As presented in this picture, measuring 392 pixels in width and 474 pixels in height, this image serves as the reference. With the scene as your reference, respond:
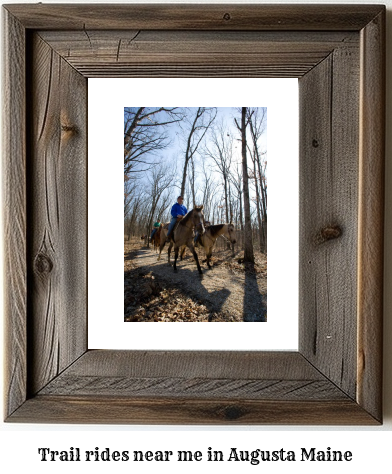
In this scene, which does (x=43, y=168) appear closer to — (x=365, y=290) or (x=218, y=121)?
(x=218, y=121)

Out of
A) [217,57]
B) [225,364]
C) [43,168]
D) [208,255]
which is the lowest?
[225,364]

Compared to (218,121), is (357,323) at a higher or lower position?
lower

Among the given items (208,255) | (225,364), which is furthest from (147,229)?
(225,364)

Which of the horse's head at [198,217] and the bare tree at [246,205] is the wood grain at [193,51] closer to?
the bare tree at [246,205]

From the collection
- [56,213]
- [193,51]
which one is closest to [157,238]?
[56,213]

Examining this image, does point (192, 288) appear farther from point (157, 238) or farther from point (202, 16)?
point (202, 16)

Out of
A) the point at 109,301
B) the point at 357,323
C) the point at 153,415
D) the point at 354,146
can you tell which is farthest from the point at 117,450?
the point at 354,146

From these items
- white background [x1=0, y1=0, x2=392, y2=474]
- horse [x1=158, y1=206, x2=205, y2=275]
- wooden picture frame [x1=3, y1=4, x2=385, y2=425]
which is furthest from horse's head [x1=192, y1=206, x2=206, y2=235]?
white background [x1=0, y1=0, x2=392, y2=474]

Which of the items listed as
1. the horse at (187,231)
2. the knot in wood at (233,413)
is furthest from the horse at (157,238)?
the knot in wood at (233,413)
